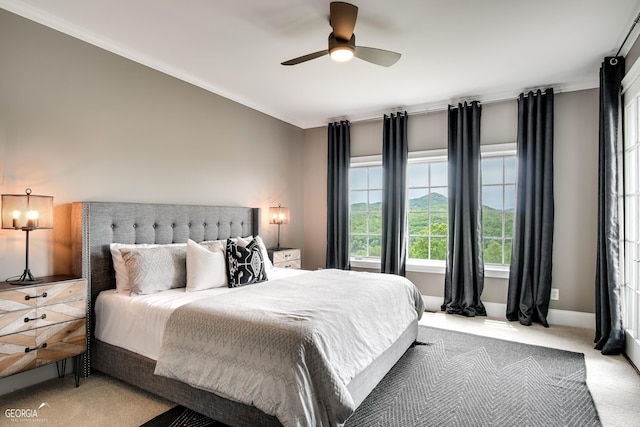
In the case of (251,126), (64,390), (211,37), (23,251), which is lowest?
(64,390)

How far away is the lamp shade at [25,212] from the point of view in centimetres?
234

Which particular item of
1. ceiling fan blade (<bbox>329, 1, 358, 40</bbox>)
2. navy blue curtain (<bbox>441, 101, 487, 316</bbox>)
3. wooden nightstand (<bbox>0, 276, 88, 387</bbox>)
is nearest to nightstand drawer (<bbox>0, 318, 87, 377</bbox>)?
wooden nightstand (<bbox>0, 276, 88, 387</bbox>)

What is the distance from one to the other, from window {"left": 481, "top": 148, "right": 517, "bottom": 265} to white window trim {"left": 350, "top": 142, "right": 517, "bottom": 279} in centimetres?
4

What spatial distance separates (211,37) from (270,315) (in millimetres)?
2321

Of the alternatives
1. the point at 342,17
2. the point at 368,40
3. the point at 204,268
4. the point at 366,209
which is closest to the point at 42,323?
the point at 204,268

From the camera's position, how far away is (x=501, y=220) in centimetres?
451

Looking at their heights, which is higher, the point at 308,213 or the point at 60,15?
the point at 60,15

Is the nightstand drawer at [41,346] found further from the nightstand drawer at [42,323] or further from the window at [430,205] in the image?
the window at [430,205]

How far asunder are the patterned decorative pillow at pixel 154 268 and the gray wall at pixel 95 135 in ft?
1.88

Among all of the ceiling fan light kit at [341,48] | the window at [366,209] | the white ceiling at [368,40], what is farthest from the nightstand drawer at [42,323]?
the window at [366,209]

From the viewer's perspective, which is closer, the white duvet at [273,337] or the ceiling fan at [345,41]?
the white duvet at [273,337]

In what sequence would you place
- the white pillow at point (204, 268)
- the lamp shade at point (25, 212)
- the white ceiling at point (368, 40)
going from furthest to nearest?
the white pillow at point (204, 268) < the white ceiling at point (368, 40) < the lamp shade at point (25, 212)

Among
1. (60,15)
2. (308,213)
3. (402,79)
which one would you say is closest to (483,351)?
(402,79)

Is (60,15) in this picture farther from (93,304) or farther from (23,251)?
(93,304)
